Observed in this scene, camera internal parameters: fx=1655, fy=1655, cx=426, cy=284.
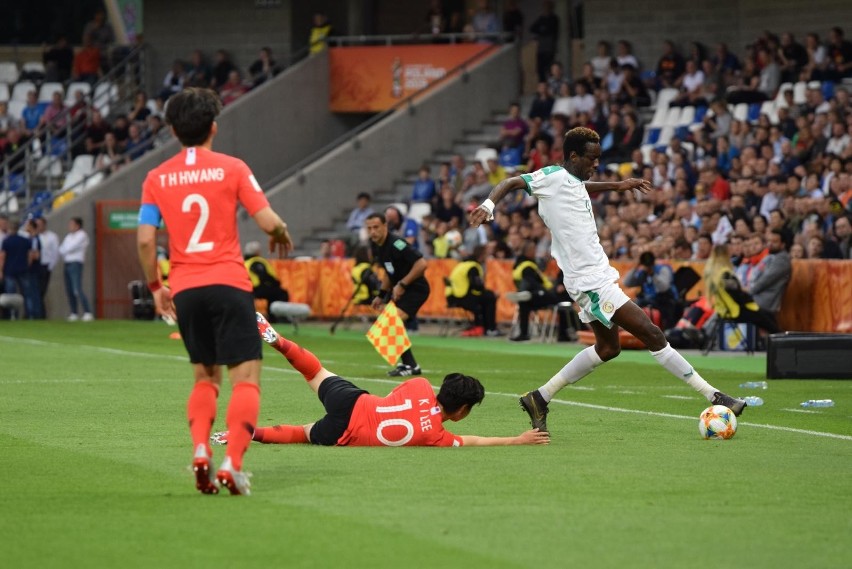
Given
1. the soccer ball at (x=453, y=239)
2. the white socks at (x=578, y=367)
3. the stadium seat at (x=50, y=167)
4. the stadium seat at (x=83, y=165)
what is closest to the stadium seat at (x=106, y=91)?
the stadium seat at (x=50, y=167)

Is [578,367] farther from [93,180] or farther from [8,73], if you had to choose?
[8,73]

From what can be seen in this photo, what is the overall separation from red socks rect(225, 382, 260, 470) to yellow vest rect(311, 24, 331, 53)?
3176cm

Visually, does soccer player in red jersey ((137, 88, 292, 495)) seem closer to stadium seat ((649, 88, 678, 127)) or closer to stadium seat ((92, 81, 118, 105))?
stadium seat ((649, 88, 678, 127))

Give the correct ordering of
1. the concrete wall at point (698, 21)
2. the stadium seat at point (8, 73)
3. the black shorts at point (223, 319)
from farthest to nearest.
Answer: the stadium seat at point (8, 73) < the concrete wall at point (698, 21) < the black shorts at point (223, 319)

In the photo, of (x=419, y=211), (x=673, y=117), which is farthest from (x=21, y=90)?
(x=673, y=117)

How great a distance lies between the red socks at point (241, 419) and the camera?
29.0 feet

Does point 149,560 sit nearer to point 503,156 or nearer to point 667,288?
point 667,288

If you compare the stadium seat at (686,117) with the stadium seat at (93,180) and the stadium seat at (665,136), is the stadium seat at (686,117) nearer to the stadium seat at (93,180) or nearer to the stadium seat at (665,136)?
the stadium seat at (665,136)

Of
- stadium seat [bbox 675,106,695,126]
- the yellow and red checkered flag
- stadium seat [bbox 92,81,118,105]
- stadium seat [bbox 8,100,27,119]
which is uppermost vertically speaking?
stadium seat [bbox 92,81,118,105]

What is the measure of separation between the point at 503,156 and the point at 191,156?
26.0 metres

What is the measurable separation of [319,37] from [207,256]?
31904mm

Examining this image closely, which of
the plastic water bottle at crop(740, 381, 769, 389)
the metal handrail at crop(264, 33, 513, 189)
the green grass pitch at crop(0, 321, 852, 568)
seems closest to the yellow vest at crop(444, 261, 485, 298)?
the metal handrail at crop(264, 33, 513, 189)

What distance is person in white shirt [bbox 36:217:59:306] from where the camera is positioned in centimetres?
3547

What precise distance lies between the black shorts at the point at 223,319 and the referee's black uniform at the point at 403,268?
387 inches
